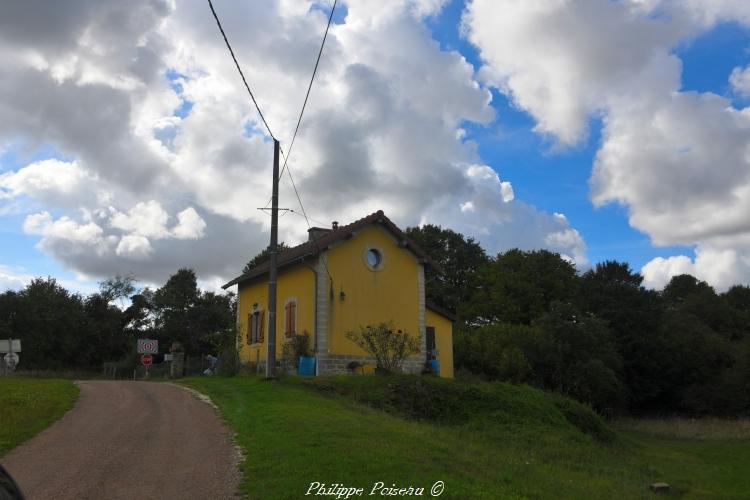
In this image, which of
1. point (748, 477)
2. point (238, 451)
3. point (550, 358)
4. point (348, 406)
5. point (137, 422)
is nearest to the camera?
point (238, 451)

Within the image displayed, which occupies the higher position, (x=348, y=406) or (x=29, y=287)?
(x=29, y=287)

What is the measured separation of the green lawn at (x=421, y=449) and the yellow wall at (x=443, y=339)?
8951 mm

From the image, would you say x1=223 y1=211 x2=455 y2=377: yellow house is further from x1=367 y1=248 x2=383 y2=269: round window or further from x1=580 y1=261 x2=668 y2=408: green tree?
x1=580 y1=261 x2=668 y2=408: green tree

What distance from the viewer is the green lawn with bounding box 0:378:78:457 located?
11.0 metres

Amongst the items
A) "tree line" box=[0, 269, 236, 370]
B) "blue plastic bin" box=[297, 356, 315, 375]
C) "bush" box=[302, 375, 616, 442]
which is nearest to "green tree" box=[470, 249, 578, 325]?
"tree line" box=[0, 269, 236, 370]

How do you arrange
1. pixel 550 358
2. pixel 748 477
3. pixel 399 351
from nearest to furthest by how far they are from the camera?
pixel 748 477 → pixel 399 351 → pixel 550 358

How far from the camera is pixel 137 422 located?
12.5 meters

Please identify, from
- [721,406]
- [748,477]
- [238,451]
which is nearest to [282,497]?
[238,451]

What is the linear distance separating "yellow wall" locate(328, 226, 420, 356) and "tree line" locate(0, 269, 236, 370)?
2614cm

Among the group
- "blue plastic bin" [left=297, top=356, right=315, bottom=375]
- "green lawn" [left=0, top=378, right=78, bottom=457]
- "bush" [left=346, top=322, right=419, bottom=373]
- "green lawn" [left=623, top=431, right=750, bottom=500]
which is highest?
"bush" [left=346, top=322, right=419, bottom=373]

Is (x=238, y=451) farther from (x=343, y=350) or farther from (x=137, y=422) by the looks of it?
(x=343, y=350)

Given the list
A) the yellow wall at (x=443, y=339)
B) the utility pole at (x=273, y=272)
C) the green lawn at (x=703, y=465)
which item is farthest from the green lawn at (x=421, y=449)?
the yellow wall at (x=443, y=339)

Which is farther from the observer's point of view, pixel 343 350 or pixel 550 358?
pixel 550 358

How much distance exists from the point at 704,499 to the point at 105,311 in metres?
56.4
